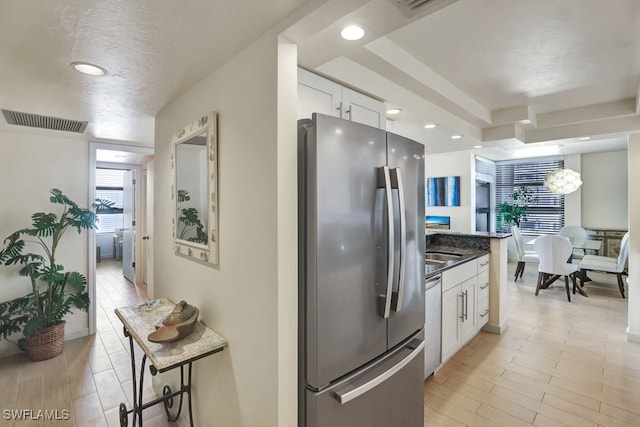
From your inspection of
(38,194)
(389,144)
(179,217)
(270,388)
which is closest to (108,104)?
(179,217)

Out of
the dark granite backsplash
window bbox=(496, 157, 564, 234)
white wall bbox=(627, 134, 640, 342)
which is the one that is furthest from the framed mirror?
window bbox=(496, 157, 564, 234)

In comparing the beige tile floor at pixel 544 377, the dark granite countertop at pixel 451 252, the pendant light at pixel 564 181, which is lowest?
the beige tile floor at pixel 544 377

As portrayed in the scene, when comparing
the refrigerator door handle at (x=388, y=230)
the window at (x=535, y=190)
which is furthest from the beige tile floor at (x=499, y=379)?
the window at (x=535, y=190)

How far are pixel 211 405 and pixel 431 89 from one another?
8.37 feet

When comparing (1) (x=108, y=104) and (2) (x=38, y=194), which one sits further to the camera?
(2) (x=38, y=194)

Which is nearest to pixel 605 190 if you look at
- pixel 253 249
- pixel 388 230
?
pixel 388 230

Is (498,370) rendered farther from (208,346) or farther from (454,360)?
(208,346)

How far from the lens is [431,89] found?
7.44 feet

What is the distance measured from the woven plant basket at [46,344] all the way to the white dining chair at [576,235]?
7781 millimetres

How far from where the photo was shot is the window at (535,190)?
6.57m

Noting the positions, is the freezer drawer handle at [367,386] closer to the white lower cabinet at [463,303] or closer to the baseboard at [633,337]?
the white lower cabinet at [463,303]

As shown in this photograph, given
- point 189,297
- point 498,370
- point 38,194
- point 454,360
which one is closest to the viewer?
point 189,297

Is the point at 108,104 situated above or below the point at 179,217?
above

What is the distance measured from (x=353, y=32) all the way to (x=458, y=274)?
2310mm
